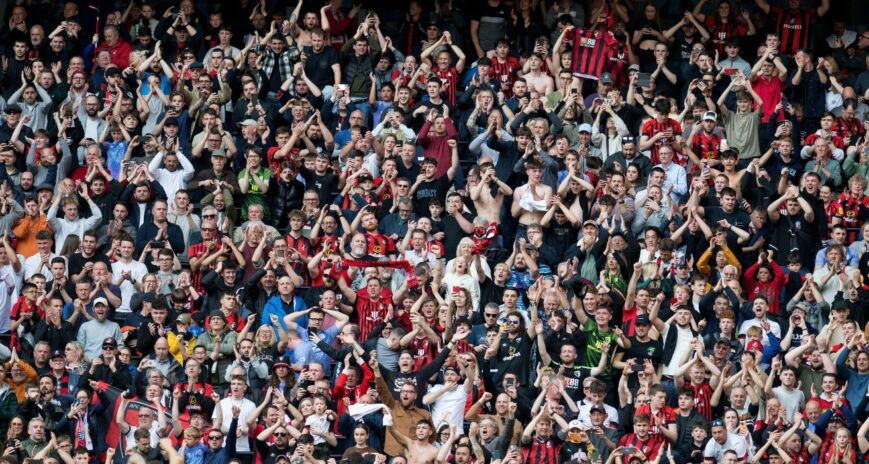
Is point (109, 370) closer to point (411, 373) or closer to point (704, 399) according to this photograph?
point (411, 373)

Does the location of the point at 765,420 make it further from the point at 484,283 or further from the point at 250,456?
the point at 250,456

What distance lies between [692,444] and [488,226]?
412cm

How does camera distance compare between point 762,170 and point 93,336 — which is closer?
point 93,336

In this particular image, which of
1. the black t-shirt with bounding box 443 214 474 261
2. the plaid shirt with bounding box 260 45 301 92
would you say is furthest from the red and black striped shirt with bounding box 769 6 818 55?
the plaid shirt with bounding box 260 45 301 92

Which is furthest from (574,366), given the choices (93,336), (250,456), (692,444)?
(93,336)

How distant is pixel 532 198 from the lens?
88.9ft

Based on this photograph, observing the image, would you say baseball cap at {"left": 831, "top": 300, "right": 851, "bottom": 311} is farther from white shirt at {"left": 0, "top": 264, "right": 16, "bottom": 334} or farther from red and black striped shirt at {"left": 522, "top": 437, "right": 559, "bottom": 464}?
white shirt at {"left": 0, "top": 264, "right": 16, "bottom": 334}

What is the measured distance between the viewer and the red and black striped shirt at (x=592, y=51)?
30109mm

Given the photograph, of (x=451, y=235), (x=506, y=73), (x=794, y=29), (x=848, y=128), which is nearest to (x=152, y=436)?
(x=451, y=235)

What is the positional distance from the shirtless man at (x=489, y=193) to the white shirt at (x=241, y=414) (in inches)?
174

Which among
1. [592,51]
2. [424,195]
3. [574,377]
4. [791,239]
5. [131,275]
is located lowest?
[574,377]

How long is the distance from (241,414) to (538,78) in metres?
7.70

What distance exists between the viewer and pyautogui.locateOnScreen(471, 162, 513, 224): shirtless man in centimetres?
2712

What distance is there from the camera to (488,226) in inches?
1053
